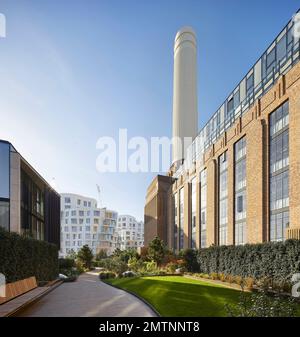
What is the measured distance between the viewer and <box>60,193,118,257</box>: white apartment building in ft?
403

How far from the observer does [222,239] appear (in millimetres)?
32656

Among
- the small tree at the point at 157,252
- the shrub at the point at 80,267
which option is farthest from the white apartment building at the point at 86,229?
the small tree at the point at 157,252

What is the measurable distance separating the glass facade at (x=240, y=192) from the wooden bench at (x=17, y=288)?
1629 centimetres

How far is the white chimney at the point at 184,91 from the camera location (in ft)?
269

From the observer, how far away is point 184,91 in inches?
3349

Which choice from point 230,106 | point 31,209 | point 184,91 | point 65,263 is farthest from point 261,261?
point 184,91

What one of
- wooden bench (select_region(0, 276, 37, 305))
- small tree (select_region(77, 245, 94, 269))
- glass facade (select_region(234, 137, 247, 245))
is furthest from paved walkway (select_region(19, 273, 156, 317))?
small tree (select_region(77, 245, 94, 269))

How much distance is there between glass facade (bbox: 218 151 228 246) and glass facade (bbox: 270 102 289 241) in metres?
8.49

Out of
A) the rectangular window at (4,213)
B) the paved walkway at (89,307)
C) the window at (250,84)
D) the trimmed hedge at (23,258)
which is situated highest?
the window at (250,84)

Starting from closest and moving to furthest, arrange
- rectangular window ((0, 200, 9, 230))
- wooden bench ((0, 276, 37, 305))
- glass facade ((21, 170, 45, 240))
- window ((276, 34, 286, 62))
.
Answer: wooden bench ((0, 276, 37, 305)), window ((276, 34, 286, 62)), rectangular window ((0, 200, 9, 230)), glass facade ((21, 170, 45, 240))

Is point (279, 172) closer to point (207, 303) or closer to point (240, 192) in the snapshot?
point (240, 192)

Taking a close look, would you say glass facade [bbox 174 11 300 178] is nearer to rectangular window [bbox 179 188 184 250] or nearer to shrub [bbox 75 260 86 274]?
rectangular window [bbox 179 188 184 250]

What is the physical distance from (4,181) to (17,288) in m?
11.8

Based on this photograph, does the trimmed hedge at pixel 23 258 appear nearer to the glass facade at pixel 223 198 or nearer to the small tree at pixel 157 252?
the small tree at pixel 157 252
